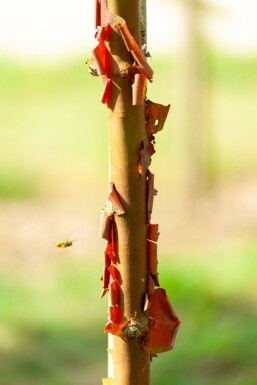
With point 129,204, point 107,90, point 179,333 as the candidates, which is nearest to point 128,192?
point 129,204

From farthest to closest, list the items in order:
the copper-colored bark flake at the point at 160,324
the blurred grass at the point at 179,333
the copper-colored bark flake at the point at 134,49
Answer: the blurred grass at the point at 179,333, the copper-colored bark flake at the point at 160,324, the copper-colored bark flake at the point at 134,49

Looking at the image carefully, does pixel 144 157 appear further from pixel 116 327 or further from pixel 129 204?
pixel 116 327

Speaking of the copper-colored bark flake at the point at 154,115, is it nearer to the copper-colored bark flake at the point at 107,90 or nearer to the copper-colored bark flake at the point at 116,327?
the copper-colored bark flake at the point at 107,90

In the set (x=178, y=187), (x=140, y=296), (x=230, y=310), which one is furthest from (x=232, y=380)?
(x=140, y=296)

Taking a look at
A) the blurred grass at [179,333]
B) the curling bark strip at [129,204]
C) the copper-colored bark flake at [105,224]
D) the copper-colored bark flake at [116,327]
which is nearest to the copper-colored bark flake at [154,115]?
the curling bark strip at [129,204]

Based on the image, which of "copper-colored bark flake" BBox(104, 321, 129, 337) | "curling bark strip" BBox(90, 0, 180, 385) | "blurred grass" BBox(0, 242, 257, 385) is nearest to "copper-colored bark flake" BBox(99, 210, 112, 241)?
"curling bark strip" BBox(90, 0, 180, 385)

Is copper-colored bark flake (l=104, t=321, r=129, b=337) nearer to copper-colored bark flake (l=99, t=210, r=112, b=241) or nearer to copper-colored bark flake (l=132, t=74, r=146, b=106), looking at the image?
copper-colored bark flake (l=99, t=210, r=112, b=241)
